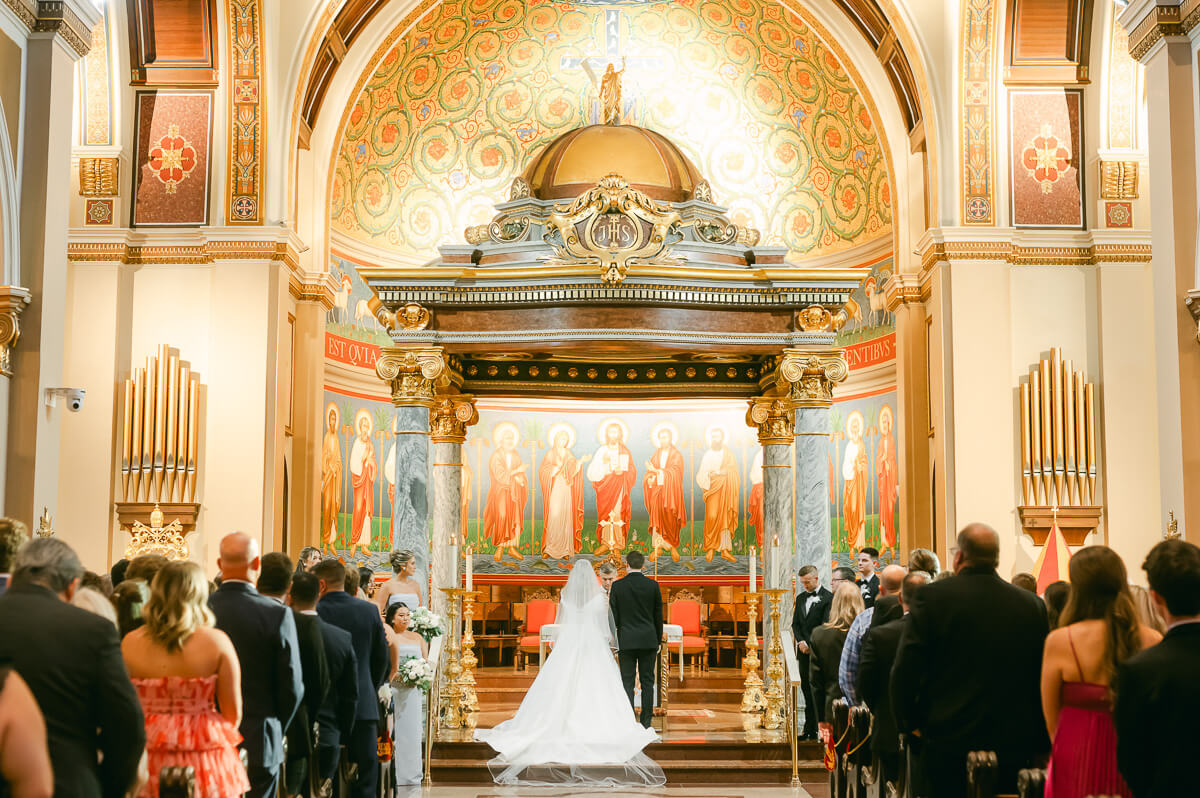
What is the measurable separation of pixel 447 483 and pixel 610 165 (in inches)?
143

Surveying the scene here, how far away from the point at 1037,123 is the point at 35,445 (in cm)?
1096

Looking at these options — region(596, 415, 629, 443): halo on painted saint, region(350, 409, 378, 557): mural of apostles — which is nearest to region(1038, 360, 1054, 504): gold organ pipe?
region(596, 415, 629, 443): halo on painted saint

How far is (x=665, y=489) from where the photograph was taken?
20.6 metres

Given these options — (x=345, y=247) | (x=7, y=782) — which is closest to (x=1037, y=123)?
(x=345, y=247)

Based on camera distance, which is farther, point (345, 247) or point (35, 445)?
point (345, 247)

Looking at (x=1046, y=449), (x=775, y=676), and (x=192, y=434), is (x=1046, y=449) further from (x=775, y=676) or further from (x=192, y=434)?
(x=192, y=434)

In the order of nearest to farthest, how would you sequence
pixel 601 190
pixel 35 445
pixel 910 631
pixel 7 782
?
pixel 7 782
pixel 910 631
pixel 35 445
pixel 601 190

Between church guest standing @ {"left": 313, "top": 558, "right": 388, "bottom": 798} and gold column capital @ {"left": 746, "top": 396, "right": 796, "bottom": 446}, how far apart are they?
6790 mm

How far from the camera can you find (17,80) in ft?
28.7

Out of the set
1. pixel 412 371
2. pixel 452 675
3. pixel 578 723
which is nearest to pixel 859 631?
pixel 578 723

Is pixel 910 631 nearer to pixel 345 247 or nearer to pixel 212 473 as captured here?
pixel 212 473

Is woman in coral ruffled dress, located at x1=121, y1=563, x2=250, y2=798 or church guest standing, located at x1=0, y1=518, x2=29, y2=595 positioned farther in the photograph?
woman in coral ruffled dress, located at x1=121, y1=563, x2=250, y2=798

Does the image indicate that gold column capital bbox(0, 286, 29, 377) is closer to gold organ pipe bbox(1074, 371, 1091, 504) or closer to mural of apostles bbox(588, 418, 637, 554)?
gold organ pipe bbox(1074, 371, 1091, 504)

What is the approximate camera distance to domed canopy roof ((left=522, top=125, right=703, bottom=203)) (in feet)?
44.8
